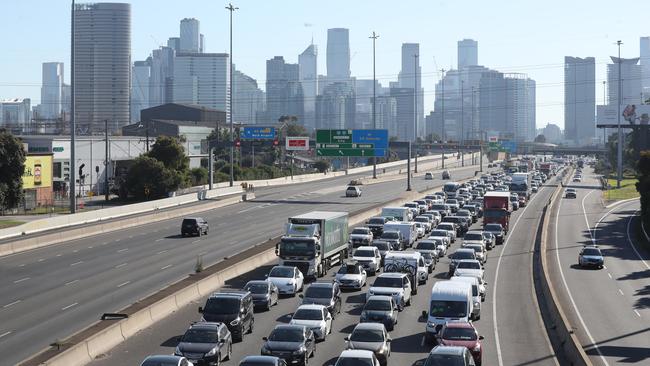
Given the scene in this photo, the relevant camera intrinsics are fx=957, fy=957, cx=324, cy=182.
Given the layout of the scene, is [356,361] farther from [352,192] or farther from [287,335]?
[352,192]

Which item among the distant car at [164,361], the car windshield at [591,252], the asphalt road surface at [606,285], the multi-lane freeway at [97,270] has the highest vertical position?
the distant car at [164,361]

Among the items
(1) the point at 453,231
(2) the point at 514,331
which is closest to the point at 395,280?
(2) the point at 514,331

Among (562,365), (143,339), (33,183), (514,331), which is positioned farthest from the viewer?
(33,183)

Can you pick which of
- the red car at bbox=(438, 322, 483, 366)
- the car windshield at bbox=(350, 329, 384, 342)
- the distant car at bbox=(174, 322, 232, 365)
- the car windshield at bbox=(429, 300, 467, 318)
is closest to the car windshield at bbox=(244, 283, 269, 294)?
the car windshield at bbox=(429, 300, 467, 318)

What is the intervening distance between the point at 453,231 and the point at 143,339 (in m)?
36.5

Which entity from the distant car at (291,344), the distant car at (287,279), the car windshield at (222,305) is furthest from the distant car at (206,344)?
the distant car at (287,279)

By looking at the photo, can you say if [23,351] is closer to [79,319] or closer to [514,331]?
[79,319]

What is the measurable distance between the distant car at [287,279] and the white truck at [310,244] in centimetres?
213

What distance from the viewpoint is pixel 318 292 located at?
33.5 metres

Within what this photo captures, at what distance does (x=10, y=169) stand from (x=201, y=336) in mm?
45263

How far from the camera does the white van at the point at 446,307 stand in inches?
1142

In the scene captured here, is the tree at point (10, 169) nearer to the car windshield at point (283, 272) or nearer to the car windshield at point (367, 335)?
the car windshield at point (283, 272)

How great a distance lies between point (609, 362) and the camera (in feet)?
88.8

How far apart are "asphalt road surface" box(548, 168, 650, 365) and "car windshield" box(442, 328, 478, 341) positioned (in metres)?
3.68
